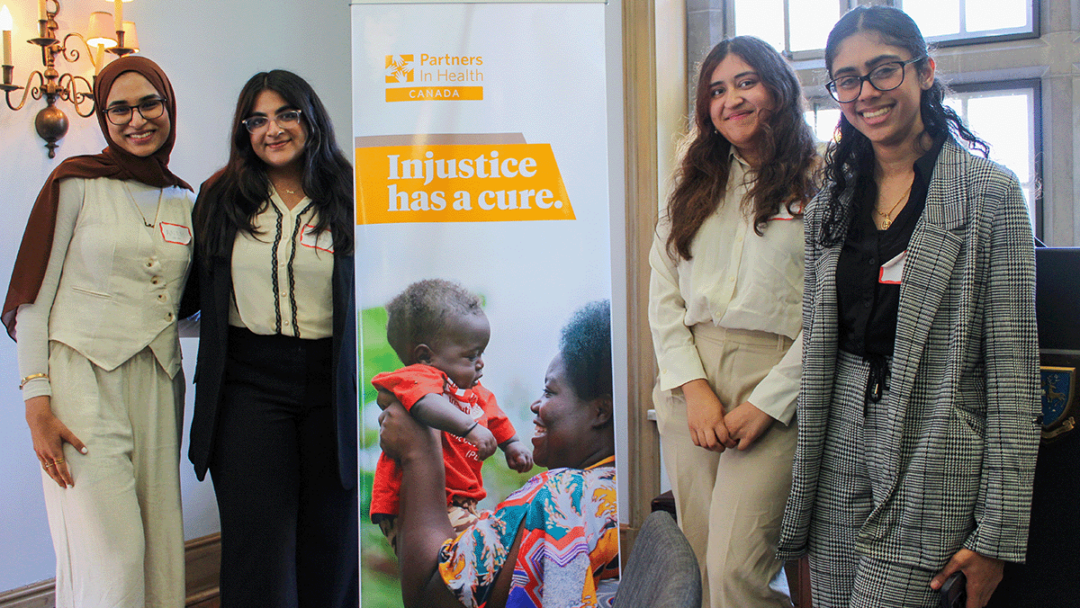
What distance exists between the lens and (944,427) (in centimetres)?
122

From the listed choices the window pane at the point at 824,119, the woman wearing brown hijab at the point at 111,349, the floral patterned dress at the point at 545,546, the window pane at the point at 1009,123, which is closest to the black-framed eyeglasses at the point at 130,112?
the woman wearing brown hijab at the point at 111,349

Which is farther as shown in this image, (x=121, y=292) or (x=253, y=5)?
(x=253, y=5)

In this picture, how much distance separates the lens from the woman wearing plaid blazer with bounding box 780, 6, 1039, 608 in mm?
1206

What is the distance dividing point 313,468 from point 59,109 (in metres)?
1.58

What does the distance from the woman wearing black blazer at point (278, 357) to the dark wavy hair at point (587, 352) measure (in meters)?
0.55

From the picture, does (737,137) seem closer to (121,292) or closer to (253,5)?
(121,292)

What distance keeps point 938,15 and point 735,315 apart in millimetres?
1875

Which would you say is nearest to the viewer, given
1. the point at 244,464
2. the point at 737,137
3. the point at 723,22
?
the point at 737,137

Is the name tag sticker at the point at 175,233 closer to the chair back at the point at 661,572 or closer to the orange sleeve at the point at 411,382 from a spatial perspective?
the orange sleeve at the point at 411,382

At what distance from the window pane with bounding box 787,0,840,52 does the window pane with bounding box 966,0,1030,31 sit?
46 cm

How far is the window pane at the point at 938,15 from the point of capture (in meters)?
2.76

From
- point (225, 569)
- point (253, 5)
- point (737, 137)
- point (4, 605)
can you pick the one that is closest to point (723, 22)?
point (737, 137)

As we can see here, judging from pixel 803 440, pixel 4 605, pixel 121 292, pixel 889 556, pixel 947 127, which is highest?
pixel 947 127

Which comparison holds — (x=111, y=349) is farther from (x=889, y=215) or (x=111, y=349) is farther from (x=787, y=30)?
(x=787, y=30)
